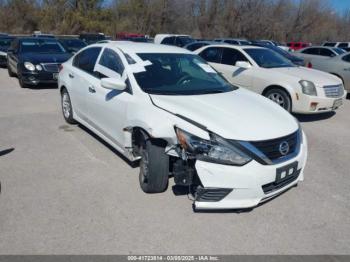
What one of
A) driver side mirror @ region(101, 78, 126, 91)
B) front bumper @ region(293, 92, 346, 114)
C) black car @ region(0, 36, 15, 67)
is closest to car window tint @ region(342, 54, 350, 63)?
front bumper @ region(293, 92, 346, 114)

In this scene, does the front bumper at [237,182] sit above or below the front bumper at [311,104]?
above

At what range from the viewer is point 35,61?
33.9 ft

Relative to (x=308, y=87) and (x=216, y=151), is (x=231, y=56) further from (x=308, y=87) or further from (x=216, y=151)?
(x=216, y=151)

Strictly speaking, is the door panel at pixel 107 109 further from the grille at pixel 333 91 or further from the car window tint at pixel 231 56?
the grille at pixel 333 91

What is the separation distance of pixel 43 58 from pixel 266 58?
6.55 metres

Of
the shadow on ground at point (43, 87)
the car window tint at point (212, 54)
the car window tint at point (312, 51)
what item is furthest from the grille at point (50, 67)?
the car window tint at point (312, 51)

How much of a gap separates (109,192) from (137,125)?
837 millimetres

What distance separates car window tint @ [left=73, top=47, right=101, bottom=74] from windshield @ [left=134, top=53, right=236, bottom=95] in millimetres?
1048

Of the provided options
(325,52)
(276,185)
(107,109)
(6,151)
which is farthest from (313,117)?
(325,52)

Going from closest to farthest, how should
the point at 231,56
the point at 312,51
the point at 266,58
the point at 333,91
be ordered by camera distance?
1. the point at 333,91
2. the point at 266,58
3. the point at 231,56
4. the point at 312,51

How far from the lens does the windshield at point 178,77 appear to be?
429 cm

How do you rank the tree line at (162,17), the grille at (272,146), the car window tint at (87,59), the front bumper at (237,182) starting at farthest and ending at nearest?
1. the tree line at (162,17)
2. the car window tint at (87,59)
3. the grille at (272,146)
4. the front bumper at (237,182)

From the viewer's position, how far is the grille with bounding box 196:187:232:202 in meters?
3.28

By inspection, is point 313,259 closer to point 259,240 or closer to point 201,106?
point 259,240
